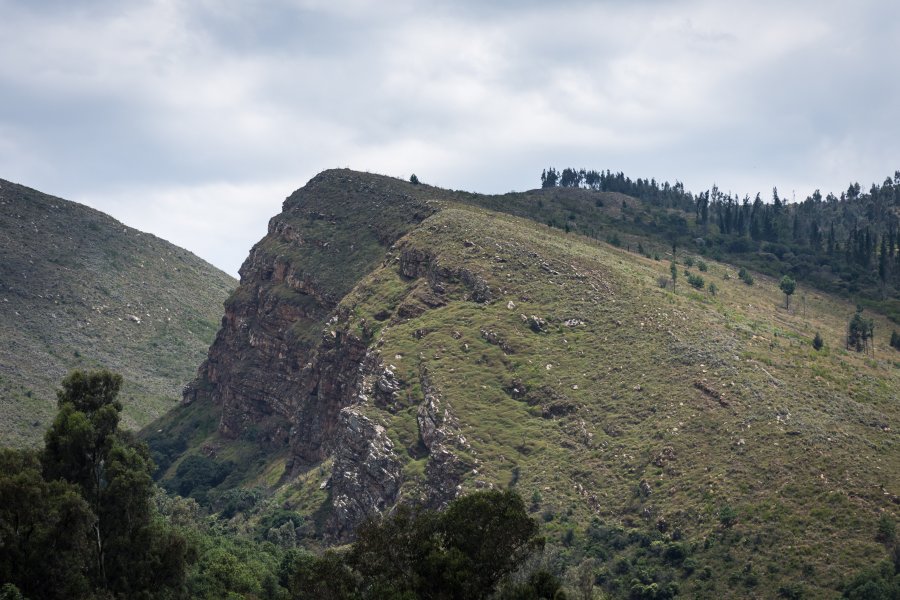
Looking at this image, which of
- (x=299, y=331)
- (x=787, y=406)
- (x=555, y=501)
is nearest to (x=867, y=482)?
(x=787, y=406)

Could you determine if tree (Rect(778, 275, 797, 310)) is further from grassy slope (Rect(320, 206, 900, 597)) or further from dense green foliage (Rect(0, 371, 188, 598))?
dense green foliage (Rect(0, 371, 188, 598))

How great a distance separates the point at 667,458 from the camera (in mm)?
106750

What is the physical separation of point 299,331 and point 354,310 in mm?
19397

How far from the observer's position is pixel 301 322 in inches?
6831

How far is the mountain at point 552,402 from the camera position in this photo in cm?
9562

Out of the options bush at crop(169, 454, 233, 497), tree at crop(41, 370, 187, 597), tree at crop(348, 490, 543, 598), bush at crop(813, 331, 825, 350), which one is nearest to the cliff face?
bush at crop(169, 454, 233, 497)

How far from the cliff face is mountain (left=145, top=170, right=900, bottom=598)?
47cm

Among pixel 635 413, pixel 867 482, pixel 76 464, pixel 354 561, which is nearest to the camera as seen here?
pixel 354 561

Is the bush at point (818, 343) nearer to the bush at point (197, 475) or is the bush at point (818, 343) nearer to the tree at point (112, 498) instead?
the bush at point (197, 475)

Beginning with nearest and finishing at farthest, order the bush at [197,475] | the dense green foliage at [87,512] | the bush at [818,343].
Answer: the dense green foliage at [87,512], the bush at [818,343], the bush at [197,475]

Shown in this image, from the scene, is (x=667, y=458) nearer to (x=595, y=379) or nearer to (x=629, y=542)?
(x=629, y=542)

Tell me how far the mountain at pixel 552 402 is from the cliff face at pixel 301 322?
47cm

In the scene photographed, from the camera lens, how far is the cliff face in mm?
152375

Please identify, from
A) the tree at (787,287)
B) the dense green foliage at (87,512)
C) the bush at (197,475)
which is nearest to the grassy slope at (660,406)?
the tree at (787,287)
